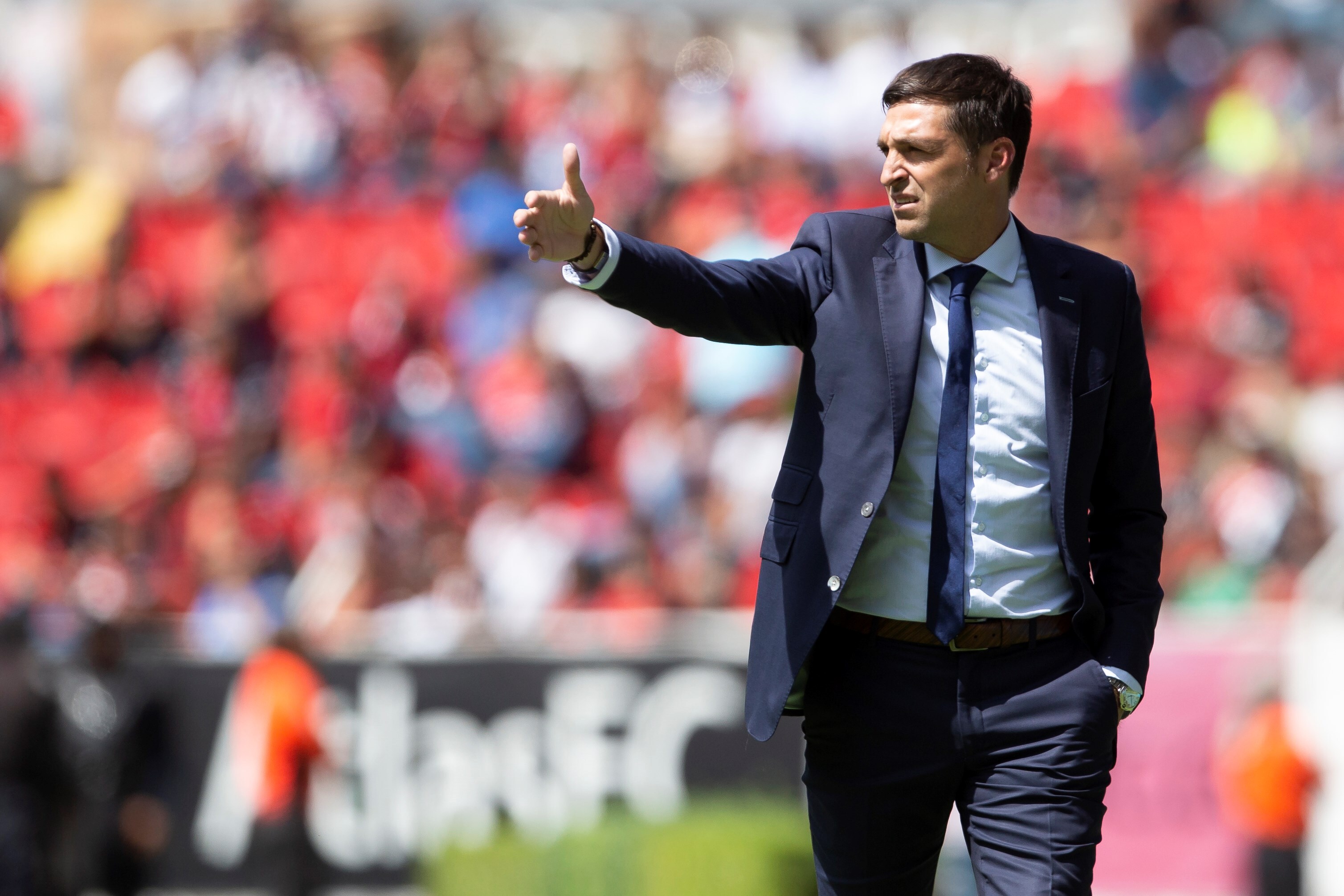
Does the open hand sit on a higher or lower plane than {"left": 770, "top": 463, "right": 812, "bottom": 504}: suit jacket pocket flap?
higher

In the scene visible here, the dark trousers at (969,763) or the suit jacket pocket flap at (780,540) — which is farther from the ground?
the suit jacket pocket flap at (780,540)

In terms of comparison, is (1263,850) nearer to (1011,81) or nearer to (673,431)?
(673,431)

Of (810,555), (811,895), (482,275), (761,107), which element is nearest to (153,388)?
(482,275)

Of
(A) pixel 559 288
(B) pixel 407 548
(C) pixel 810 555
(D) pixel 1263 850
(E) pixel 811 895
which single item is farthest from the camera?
(A) pixel 559 288

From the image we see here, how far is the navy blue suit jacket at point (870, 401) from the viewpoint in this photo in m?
3.50

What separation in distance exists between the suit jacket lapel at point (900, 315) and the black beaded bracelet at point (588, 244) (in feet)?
2.12

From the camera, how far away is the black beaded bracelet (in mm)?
3363

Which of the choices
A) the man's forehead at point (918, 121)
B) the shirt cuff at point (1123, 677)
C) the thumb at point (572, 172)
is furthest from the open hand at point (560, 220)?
the shirt cuff at point (1123, 677)

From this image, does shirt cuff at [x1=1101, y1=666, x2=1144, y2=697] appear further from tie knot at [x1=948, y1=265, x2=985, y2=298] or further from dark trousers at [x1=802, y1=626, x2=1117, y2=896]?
tie knot at [x1=948, y1=265, x2=985, y2=298]

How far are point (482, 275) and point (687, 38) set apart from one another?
385 cm

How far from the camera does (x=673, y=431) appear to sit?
434 inches

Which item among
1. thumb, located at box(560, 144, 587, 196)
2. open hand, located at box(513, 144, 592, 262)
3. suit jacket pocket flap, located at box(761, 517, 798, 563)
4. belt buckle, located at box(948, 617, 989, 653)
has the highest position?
thumb, located at box(560, 144, 587, 196)

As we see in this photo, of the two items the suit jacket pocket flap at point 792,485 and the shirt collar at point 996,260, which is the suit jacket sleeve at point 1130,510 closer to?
the shirt collar at point 996,260

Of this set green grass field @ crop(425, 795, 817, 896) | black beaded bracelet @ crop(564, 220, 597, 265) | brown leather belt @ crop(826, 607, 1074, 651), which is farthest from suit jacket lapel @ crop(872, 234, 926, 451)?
green grass field @ crop(425, 795, 817, 896)
